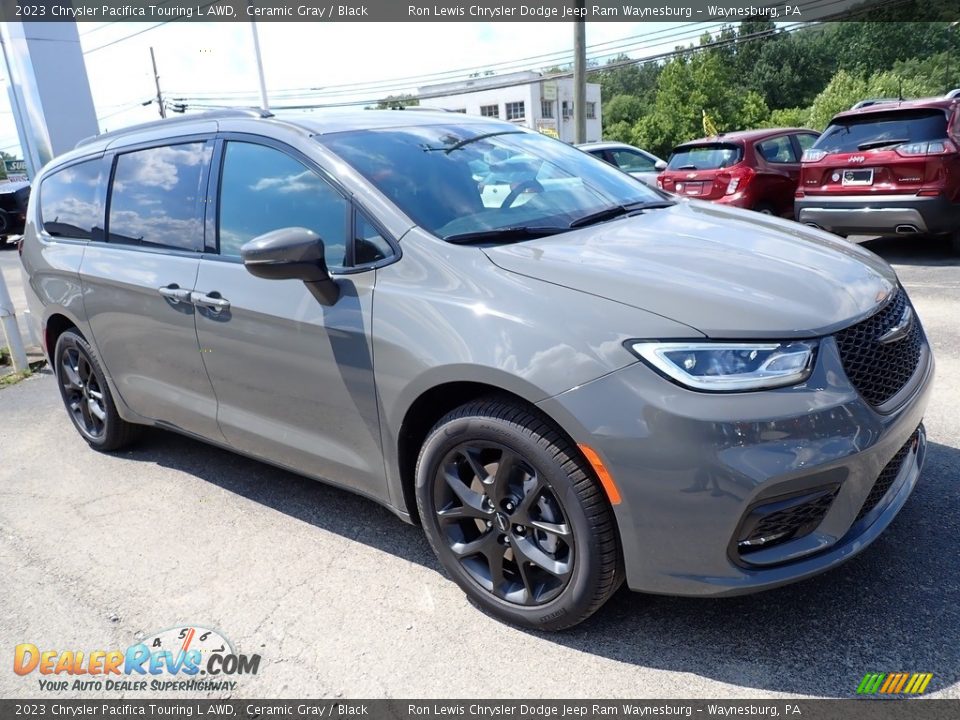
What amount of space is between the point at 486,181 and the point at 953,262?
690 centimetres

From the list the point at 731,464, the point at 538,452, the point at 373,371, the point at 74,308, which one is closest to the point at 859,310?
the point at 731,464

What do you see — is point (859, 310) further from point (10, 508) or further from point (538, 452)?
point (10, 508)

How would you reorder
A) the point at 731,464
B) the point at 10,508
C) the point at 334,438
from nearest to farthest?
the point at 731,464
the point at 334,438
the point at 10,508

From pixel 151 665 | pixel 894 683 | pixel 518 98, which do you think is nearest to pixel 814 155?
pixel 894 683

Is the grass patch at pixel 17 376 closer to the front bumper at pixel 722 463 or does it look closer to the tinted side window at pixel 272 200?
the tinted side window at pixel 272 200

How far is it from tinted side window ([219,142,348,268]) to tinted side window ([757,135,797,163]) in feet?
27.8

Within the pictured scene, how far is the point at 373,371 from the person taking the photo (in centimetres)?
270

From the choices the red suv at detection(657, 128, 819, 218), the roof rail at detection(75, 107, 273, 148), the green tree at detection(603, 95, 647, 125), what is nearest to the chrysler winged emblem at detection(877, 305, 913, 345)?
the roof rail at detection(75, 107, 273, 148)

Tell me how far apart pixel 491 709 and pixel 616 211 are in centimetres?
200

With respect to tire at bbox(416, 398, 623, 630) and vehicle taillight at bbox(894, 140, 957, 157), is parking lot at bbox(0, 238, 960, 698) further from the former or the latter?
vehicle taillight at bbox(894, 140, 957, 157)

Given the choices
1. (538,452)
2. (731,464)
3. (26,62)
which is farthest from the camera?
(26,62)

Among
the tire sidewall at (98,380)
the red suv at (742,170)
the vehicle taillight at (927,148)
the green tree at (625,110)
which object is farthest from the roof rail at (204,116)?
the green tree at (625,110)

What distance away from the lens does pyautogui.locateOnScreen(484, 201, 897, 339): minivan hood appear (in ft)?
7.28

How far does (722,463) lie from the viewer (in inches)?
82.2
